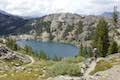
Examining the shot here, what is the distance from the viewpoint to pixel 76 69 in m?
41.8

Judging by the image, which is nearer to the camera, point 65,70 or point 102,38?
point 65,70

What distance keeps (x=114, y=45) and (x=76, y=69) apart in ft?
350

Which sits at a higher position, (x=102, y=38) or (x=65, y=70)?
(x=65, y=70)

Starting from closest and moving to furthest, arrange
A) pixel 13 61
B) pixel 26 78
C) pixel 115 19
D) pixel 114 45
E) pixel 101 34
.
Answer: pixel 26 78 < pixel 13 61 < pixel 101 34 < pixel 114 45 < pixel 115 19

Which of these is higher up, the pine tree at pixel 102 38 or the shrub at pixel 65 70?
the shrub at pixel 65 70

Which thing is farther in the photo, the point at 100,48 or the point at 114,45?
the point at 114,45

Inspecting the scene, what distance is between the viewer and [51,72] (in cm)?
4238

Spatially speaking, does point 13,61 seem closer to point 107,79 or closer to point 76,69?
point 76,69

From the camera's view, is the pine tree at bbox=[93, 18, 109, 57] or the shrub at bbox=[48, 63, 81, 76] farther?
the pine tree at bbox=[93, 18, 109, 57]

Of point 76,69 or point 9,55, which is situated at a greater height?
point 76,69

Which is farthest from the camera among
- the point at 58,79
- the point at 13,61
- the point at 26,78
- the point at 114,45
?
the point at 114,45

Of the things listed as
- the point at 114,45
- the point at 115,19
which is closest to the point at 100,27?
the point at 114,45

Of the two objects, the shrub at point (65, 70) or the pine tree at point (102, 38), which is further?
the pine tree at point (102, 38)

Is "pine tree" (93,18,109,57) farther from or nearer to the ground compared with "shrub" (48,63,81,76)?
nearer to the ground
